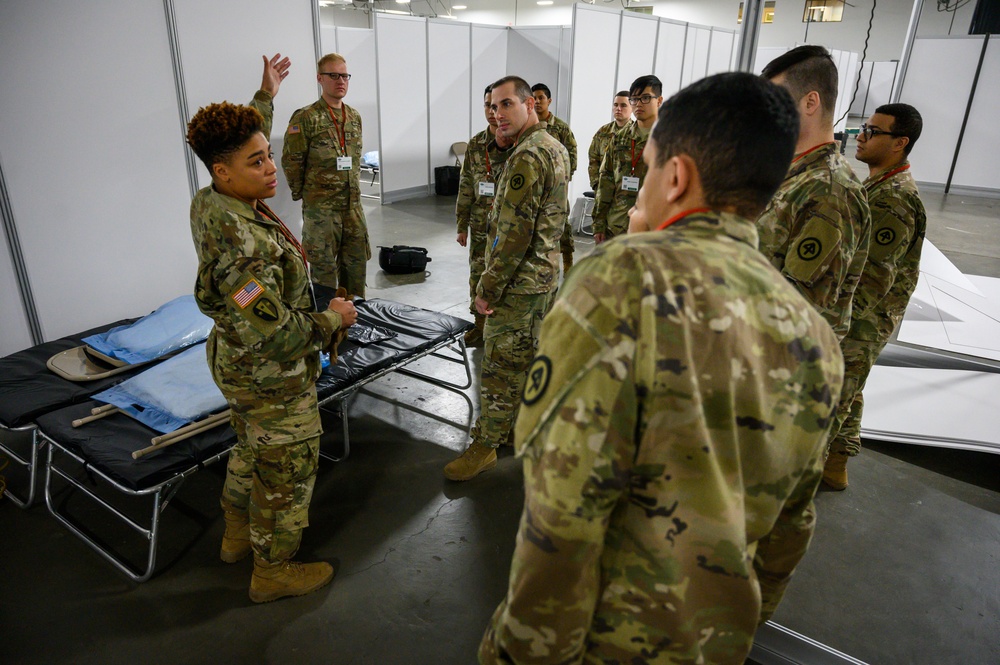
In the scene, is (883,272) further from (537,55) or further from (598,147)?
(537,55)

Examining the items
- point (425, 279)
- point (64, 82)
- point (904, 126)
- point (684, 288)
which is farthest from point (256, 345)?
point (425, 279)

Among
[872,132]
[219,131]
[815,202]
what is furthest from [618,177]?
[219,131]

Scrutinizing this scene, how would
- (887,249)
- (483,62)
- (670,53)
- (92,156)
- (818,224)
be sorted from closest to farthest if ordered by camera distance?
1. (818,224)
2. (887,249)
3. (92,156)
4. (670,53)
5. (483,62)

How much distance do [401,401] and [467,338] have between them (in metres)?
1.00

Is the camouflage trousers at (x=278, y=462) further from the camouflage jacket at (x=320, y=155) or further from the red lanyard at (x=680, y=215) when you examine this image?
the camouflage jacket at (x=320, y=155)

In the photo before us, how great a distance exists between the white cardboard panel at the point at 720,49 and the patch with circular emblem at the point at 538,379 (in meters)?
9.22

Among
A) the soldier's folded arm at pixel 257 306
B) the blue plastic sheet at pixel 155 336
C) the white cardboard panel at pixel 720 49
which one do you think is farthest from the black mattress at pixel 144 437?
the white cardboard panel at pixel 720 49

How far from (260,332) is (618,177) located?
384cm

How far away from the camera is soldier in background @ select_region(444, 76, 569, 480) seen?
246 cm

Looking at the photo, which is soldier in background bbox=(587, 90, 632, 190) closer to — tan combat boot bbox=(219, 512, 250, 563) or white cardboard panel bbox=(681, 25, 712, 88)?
white cardboard panel bbox=(681, 25, 712, 88)

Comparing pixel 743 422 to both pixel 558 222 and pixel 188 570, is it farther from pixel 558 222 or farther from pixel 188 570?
pixel 188 570

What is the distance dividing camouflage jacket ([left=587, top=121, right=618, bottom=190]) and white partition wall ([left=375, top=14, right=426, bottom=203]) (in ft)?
11.5

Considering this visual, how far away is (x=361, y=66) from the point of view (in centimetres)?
916

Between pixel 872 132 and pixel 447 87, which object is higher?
pixel 447 87
